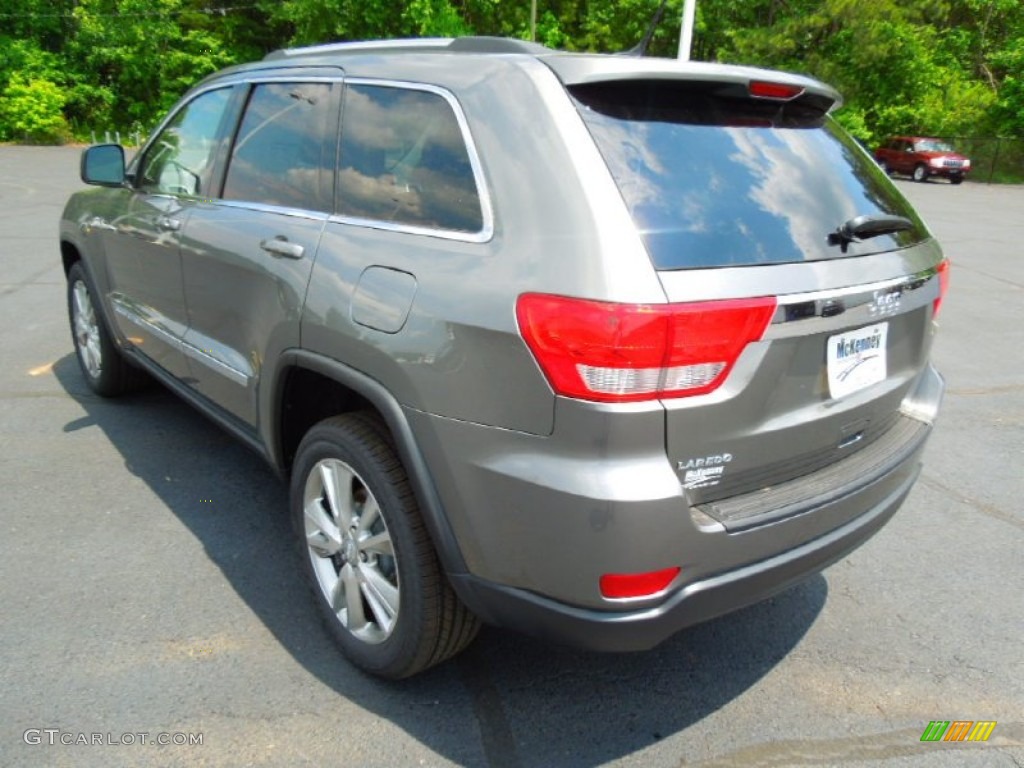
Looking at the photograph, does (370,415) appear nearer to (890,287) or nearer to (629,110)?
(629,110)

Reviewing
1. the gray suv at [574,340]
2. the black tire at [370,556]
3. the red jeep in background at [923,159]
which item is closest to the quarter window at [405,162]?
the gray suv at [574,340]

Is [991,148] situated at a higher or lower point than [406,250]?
lower

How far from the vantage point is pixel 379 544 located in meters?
2.40

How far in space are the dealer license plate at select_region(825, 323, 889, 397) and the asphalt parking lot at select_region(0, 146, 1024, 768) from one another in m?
1.03

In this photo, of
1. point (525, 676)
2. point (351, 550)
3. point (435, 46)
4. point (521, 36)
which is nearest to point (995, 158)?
point (521, 36)

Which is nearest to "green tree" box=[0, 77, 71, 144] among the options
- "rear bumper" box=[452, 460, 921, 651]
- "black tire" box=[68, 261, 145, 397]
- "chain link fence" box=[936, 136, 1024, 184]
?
"black tire" box=[68, 261, 145, 397]

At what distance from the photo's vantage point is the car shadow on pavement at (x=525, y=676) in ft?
7.62

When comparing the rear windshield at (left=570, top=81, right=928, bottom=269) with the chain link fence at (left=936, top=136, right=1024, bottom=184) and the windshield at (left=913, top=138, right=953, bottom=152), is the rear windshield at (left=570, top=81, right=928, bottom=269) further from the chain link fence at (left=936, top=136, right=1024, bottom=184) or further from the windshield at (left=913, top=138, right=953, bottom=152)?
the chain link fence at (left=936, top=136, right=1024, bottom=184)

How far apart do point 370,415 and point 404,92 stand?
3.28 ft

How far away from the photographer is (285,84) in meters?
3.05

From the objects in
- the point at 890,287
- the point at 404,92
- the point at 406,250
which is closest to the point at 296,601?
the point at 406,250

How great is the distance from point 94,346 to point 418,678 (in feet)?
11.2

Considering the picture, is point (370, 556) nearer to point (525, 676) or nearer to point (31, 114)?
point (525, 676)

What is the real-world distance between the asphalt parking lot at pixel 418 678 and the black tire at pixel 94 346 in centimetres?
68
